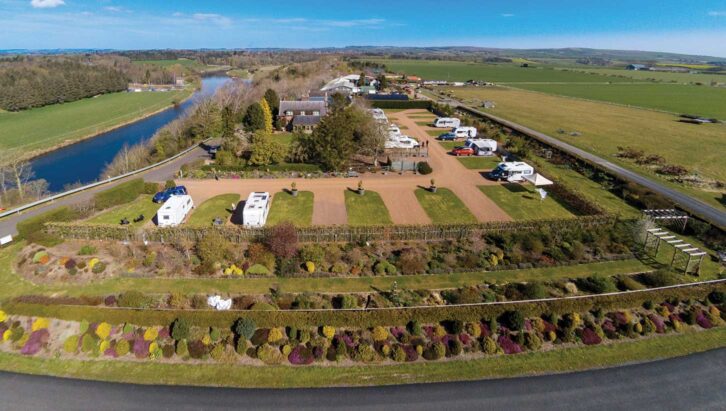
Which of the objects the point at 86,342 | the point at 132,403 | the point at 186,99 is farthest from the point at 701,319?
the point at 186,99

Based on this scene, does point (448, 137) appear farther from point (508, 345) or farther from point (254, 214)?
point (508, 345)

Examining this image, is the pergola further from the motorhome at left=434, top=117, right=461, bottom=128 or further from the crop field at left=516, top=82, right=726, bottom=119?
the crop field at left=516, top=82, right=726, bottom=119

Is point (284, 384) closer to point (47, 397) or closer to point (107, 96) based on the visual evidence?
point (47, 397)

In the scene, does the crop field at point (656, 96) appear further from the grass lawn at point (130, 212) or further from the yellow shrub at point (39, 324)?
the yellow shrub at point (39, 324)

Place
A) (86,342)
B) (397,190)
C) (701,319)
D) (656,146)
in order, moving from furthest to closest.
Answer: (656,146) → (397,190) → (701,319) → (86,342)

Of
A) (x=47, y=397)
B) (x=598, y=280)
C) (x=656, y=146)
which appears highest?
(x=656, y=146)

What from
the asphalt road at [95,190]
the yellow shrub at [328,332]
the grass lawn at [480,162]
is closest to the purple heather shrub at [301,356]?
the yellow shrub at [328,332]

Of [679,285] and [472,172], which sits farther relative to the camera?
[472,172]
